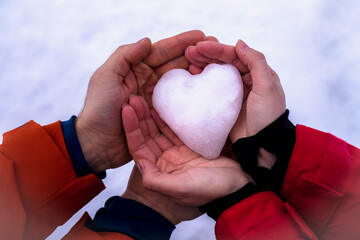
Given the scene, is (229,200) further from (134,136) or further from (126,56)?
(126,56)

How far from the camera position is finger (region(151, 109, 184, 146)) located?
3.48 ft

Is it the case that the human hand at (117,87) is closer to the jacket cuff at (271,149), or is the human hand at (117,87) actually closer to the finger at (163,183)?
the finger at (163,183)

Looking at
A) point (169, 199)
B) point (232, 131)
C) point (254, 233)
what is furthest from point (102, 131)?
point (254, 233)

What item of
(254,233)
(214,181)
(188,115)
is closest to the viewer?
(254,233)

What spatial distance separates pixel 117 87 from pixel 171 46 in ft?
0.78

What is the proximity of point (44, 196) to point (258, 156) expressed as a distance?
68 cm

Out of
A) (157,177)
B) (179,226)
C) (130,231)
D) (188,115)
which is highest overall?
(188,115)

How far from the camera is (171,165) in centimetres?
100

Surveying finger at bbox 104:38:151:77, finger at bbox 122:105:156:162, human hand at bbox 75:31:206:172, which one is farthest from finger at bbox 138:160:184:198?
finger at bbox 104:38:151:77

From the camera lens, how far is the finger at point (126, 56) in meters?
0.94

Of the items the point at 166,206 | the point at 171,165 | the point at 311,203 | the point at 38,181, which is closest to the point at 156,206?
the point at 166,206

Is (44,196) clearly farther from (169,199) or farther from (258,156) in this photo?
(258,156)

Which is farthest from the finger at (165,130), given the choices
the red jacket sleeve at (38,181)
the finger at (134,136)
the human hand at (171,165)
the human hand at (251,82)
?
the red jacket sleeve at (38,181)

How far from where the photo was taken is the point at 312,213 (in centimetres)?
79
